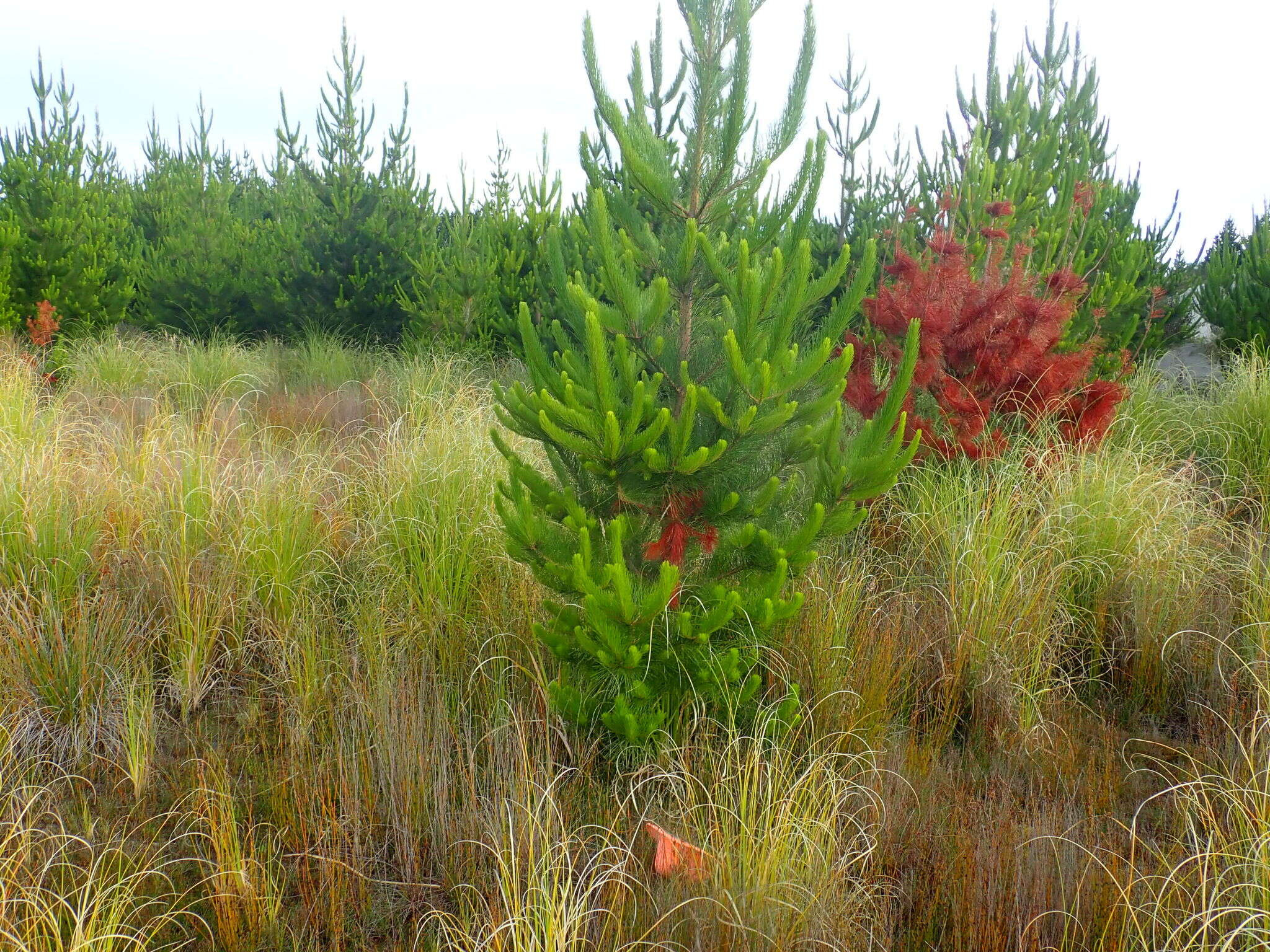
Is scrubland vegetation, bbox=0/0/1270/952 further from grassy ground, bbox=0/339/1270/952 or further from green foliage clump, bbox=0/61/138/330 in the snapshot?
green foliage clump, bbox=0/61/138/330

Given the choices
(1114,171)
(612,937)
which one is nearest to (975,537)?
(612,937)

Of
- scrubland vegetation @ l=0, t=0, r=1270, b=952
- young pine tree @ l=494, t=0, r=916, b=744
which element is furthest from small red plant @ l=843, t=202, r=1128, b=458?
young pine tree @ l=494, t=0, r=916, b=744

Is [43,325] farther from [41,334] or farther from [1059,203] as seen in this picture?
[1059,203]

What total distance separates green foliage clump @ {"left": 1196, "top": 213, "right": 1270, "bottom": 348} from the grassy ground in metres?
6.66

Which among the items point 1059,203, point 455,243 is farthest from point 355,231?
point 1059,203

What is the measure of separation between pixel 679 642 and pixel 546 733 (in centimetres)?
65

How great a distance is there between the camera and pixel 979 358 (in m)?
5.87

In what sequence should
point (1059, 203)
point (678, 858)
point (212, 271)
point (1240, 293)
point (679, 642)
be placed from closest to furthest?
point (678, 858) → point (679, 642) → point (1059, 203) → point (1240, 293) → point (212, 271)

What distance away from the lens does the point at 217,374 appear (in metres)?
9.64

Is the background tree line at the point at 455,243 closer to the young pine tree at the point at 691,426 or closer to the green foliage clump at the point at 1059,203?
the green foliage clump at the point at 1059,203

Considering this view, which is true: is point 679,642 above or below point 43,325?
below

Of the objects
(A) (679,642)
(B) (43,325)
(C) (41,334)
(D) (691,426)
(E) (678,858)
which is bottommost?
(E) (678,858)

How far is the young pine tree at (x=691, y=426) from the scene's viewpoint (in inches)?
117

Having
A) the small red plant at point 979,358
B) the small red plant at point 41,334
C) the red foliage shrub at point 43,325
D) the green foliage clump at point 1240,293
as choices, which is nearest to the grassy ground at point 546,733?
the small red plant at point 979,358
